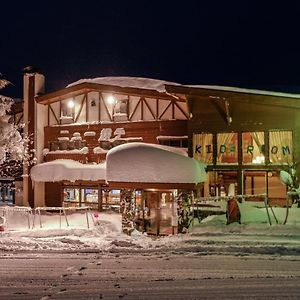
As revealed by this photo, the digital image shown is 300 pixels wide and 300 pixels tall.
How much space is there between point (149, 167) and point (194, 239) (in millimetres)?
3760

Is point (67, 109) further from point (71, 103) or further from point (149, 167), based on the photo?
point (149, 167)

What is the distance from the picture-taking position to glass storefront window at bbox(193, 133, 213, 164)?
2286cm

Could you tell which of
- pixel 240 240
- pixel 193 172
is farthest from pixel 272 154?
pixel 240 240

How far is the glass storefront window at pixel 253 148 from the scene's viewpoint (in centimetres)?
2188

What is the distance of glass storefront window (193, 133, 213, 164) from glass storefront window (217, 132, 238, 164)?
420 mm

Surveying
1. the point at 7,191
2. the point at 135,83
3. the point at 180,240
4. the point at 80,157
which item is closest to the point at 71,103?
the point at 80,157

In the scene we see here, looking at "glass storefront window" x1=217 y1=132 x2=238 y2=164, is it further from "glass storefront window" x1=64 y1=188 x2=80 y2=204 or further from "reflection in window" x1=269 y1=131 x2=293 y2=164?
"glass storefront window" x1=64 y1=188 x2=80 y2=204

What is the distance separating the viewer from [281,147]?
21.3 meters

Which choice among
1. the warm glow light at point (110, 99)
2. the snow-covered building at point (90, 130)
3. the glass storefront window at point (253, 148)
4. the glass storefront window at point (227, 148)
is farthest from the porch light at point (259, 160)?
the warm glow light at point (110, 99)

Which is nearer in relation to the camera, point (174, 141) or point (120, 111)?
point (174, 141)

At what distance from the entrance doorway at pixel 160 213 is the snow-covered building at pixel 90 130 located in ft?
16.6

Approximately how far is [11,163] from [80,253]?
1827cm

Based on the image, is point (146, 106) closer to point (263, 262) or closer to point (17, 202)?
point (17, 202)

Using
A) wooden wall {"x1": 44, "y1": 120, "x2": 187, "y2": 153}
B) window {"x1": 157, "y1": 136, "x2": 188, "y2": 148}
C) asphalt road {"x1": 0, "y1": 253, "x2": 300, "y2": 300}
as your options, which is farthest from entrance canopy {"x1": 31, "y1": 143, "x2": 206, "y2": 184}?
wooden wall {"x1": 44, "y1": 120, "x2": 187, "y2": 153}
